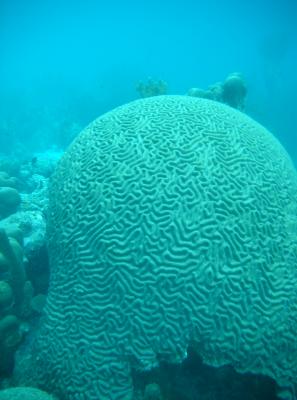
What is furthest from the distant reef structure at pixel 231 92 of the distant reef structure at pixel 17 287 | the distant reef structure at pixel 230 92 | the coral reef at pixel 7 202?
the distant reef structure at pixel 17 287

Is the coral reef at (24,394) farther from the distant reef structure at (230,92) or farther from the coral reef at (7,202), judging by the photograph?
the distant reef structure at (230,92)

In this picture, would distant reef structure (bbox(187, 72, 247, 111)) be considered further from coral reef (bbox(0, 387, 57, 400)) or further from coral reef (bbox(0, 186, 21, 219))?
coral reef (bbox(0, 387, 57, 400))

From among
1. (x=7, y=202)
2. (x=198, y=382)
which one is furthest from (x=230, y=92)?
(x=198, y=382)

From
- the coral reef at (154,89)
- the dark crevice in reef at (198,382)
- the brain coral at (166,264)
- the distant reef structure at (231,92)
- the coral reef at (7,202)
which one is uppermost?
the coral reef at (154,89)

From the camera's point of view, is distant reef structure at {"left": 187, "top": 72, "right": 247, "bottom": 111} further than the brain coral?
Yes

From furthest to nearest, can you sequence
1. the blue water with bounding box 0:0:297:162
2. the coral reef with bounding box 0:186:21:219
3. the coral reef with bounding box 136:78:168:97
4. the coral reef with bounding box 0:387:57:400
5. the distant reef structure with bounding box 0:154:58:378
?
the blue water with bounding box 0:0:297:162 < the coral reef with bounding box 136:78:168:97 < the coral reef with bounding box 0:186:21:219 < the distant reef structure with bounding box 0:154:58:378 < the coral reef with bounding box 0:387:57:400

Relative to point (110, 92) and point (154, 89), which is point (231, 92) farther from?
point (110, 92)

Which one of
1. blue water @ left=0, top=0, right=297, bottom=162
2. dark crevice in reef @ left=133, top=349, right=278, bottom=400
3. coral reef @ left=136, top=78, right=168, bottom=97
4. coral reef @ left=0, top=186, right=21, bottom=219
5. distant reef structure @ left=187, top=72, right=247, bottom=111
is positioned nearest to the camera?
dark crevice in reef @ left=133, top=349, right=278, bottom=400

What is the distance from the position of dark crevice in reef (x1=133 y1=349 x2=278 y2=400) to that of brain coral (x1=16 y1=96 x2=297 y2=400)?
0.91 feet

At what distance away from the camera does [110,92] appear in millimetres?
28625

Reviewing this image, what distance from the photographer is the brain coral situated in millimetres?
3129

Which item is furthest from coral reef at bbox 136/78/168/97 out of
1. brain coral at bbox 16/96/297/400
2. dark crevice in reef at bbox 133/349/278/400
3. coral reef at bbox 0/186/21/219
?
dark crevice in reef at bbox 133/349/278/400

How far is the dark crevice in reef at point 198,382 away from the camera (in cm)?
327

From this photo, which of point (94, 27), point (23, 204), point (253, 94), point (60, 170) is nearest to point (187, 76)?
point (94, 27)
